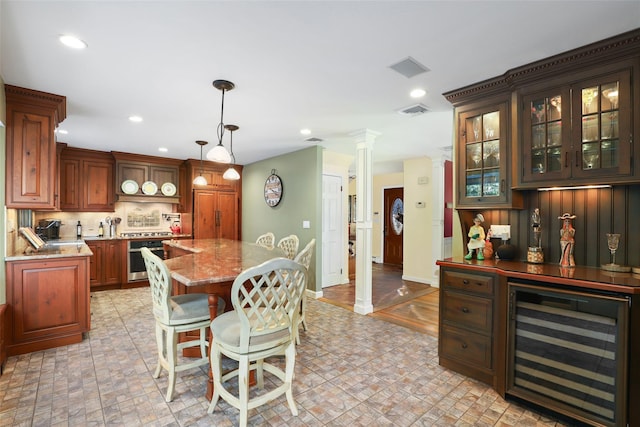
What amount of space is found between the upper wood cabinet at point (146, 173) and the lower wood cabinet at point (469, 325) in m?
5.52

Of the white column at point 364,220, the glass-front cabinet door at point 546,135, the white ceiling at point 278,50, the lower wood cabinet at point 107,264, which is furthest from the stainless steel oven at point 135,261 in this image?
the glass-front cabinet door at point 546,135

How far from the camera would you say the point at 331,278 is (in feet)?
18.2

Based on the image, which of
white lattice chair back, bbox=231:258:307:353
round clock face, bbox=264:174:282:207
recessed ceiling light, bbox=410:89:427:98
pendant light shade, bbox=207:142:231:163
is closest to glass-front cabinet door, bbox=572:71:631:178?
recessed ceiling light, bbox=410:89:427:98

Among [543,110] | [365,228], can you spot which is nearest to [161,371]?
[365,228]

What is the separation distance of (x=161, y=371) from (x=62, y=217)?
4563 mm

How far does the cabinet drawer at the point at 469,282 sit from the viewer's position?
230cm

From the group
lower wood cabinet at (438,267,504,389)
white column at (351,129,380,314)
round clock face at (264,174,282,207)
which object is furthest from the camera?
round clock face at (264,174,282,207)

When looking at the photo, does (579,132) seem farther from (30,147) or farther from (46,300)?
(46,300)

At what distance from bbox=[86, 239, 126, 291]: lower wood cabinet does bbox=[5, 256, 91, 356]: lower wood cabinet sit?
91.1 inches

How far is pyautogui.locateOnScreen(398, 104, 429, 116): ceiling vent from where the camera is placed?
3.10m

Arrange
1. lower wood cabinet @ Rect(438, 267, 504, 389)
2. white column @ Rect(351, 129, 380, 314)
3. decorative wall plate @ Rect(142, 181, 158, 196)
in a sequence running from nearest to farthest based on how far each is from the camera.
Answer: lower wood cabinet @ Rect(438, 267, 504, 389)
white column @ Rect(351, 129, 380, 314)
decorative wall plate @ Rect(142, 181, 158, 196)

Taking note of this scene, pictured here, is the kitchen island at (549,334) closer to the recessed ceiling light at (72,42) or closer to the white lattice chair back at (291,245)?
the white lattice chair back at (291,245)

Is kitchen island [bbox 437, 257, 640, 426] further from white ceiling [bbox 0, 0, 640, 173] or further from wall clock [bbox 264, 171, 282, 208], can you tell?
wall clock [bbox 264, 171, 282, 208]

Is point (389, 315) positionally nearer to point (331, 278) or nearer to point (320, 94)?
point (331, 278)
